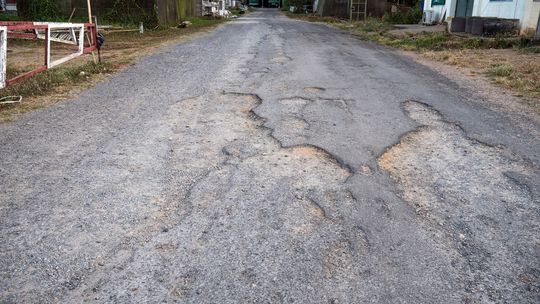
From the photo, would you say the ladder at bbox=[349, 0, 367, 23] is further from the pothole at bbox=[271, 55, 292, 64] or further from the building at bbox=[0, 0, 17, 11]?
the pothole at bbox=[271, 55, 292, 64]

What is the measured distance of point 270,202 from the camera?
270 cm

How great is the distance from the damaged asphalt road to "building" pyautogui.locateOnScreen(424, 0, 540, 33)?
838 cm

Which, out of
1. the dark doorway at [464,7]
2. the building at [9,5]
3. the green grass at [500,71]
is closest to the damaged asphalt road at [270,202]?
the green grass at [500,71]

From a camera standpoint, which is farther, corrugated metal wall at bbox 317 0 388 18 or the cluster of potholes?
corrugated metal wall at bbox 317 0 388 18

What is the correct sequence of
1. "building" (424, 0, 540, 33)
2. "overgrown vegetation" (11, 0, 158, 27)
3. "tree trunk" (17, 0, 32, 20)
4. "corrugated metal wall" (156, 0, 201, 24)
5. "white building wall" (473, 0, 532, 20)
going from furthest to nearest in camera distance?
"corrugated metal wall" (156, 0, 201, 24) < "overgrown vegetation" (11, 0, 158, 27) < "tree trunk" (17, 0, 32, 20) < "white building wall" (473, 0, 532, 20) < "building" (424, 0, 540, 33)

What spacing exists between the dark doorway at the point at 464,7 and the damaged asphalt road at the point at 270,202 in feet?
43.1

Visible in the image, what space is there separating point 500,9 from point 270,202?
44.4ft

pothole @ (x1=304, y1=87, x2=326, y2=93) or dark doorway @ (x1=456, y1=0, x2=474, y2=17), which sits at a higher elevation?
dark doorway @ (x1=456, y1=0, x2=474, y2=17)

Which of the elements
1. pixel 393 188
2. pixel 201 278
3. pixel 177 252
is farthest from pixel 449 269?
pixel 177 252

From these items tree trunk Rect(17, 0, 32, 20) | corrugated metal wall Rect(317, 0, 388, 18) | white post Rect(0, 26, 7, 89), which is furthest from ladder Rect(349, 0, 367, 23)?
white post Rect(0, 26, 7, 89)

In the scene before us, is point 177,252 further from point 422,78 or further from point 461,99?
point 422,78

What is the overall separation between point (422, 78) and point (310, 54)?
3.14 meters

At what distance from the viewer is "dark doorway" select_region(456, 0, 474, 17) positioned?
16.0 metres

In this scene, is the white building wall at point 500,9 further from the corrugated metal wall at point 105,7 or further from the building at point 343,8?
the building at point 343,8
